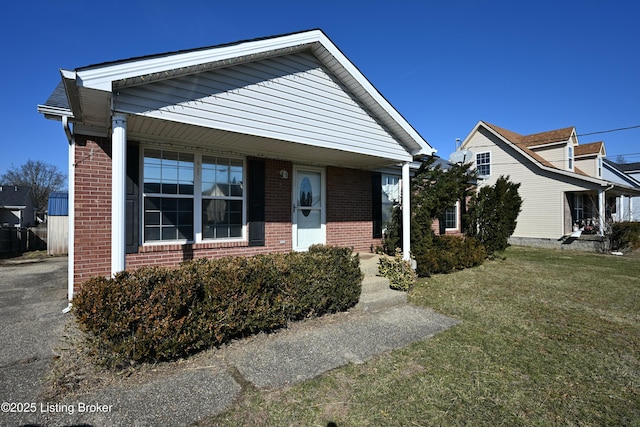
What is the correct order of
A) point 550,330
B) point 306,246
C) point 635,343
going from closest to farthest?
point 635,343
point 550,330
point 306,246

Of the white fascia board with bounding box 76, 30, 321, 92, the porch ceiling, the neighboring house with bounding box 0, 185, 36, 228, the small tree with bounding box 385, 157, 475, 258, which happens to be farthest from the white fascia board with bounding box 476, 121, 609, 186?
the neighboring house with bounding box 0, 185, 36, 228

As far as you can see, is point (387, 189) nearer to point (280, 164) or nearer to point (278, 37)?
point (280, 164)

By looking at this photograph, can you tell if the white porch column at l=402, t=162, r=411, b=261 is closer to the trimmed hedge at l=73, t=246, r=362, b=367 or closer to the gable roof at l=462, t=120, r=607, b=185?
the trimmed hedge at l=73, t=246, r=362, b=367

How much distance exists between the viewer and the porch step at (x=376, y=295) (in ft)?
17.3

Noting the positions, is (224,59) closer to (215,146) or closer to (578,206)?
(215,146)

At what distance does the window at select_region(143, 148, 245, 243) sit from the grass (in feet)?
13.3

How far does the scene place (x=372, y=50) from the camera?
12.1m

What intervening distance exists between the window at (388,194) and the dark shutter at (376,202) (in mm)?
388

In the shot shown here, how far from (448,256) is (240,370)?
6.74m

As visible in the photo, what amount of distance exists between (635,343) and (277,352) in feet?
15.9

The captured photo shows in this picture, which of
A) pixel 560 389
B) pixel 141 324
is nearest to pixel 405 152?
pixel 560 389

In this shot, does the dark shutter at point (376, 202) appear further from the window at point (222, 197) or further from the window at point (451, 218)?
the window at point (451, 218)

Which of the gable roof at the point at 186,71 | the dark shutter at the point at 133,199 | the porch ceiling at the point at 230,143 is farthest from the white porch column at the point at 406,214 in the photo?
the dark shutter at the point at 133,199

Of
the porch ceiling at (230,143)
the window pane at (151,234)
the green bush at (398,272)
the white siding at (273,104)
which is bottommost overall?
the green bush at (398,272)
